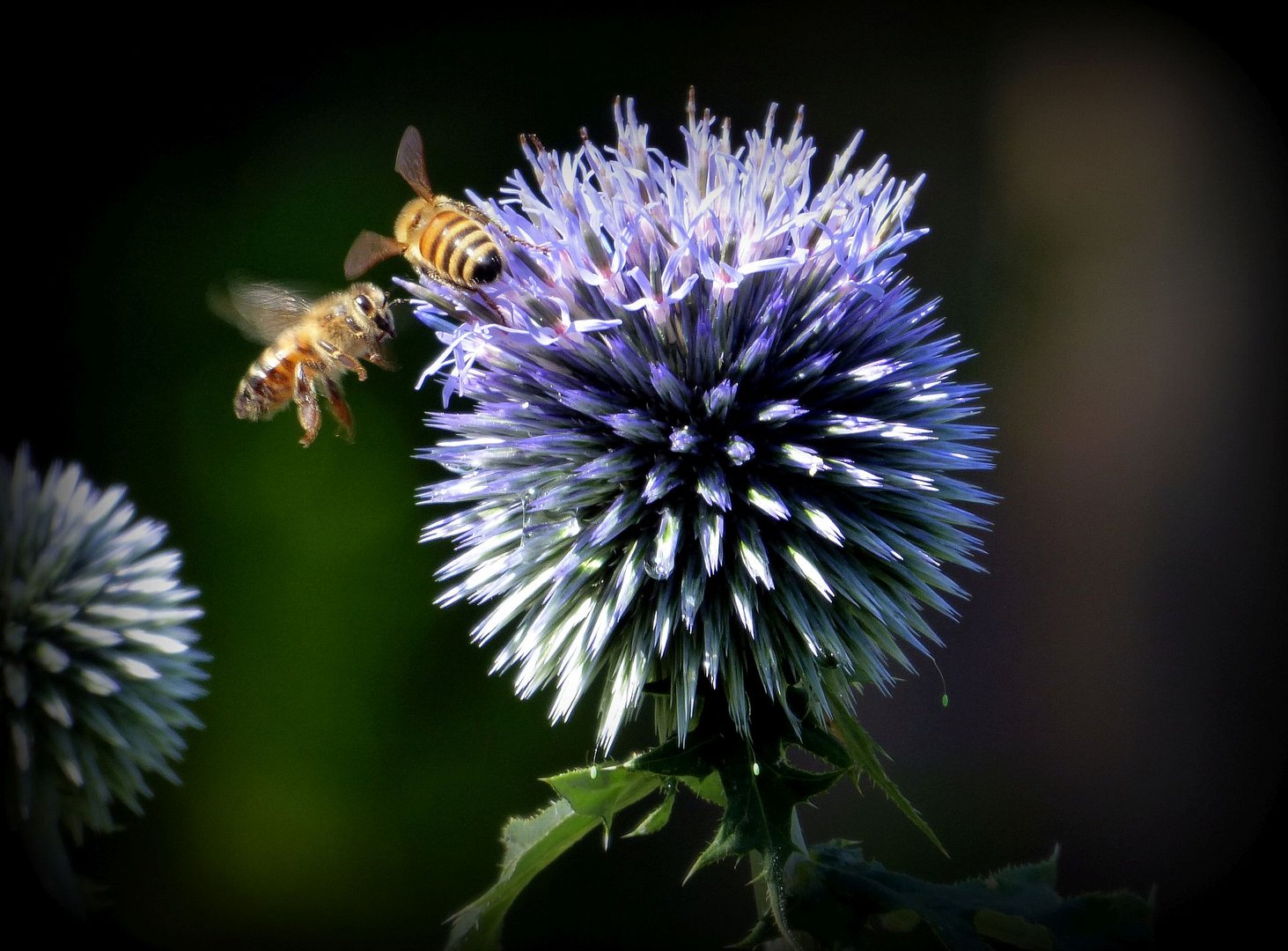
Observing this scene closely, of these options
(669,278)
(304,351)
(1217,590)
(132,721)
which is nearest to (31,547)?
(132,721)

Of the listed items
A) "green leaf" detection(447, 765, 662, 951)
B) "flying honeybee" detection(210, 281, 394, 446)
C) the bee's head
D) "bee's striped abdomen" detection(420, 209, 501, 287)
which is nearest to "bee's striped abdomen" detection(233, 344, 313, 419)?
"flying honeybee" detection(210, 281, 394, 446)

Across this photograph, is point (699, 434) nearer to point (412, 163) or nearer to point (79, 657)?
point (412, 163)

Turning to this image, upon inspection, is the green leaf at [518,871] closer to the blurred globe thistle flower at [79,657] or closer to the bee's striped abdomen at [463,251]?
the blurred globe thistle flower at [79,657]

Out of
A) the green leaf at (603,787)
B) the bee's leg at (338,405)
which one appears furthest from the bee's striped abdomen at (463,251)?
the green leaf at (603,787)

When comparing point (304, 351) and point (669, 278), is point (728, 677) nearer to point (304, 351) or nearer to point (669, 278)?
point (669, 278)

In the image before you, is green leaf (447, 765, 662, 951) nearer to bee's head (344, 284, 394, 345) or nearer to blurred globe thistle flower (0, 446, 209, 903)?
blurred globe thistle flower (0, 446, 209, 903)

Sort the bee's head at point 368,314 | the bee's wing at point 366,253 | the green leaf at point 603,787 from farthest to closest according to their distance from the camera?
the bee's head at point 368,314, the bee's wing at point 366,253, the green leaf at point 603,787

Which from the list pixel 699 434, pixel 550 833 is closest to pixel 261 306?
pixel 699 434

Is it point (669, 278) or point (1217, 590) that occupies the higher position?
point (669, 278)
